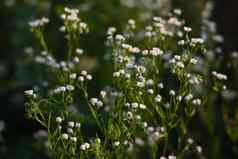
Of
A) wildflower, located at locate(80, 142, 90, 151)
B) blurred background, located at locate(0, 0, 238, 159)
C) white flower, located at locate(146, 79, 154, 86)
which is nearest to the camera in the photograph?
wildflower, located at locate(80, 142, 90, 151)

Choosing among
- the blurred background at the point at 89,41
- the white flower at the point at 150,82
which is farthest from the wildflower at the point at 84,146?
the blurred background at the point at 89,41

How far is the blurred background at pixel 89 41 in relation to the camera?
17.3 ft

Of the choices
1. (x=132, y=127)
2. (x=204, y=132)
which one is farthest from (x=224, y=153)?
(x=132, y=127)

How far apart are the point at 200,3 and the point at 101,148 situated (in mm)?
3025

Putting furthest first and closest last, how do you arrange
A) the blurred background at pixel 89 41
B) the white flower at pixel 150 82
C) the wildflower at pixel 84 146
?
the blurred background at pixel 89 41 < the white flower at pixel 150 82 < the wildflower at pixel 84 146

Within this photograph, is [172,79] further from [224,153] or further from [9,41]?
[9,41]

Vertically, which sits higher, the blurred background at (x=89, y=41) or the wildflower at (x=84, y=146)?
the blurred background at (x=89, y=41)

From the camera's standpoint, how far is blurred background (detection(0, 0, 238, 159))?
5285mm

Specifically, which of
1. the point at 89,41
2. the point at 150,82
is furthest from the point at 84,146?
the point at 89,41

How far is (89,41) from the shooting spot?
224 inches

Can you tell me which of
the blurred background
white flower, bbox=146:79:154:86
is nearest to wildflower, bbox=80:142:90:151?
white flower, bbox=146:79:154:86

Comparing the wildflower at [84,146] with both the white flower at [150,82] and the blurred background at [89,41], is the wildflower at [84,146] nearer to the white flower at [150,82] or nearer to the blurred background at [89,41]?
→ the white flower at [150,82]

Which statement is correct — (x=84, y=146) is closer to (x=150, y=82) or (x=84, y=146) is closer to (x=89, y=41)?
(x=150, y=82)

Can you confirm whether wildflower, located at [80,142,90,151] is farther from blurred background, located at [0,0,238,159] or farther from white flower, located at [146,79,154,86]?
blurred background, located at [0,0,238,159]
